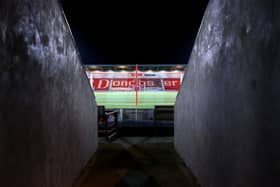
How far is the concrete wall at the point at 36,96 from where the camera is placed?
1.10 metres

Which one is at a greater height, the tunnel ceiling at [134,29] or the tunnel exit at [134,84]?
the tunnel ceiling at [134,29]

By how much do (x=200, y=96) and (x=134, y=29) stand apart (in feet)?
9.38

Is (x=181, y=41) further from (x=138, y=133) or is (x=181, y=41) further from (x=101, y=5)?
(x=138, y=133)

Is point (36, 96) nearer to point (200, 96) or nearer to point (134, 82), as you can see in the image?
point (200, 96)

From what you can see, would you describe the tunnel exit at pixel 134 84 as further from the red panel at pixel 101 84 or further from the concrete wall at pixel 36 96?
the concrete wall at pixel 36 96

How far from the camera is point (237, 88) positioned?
4.79 ft

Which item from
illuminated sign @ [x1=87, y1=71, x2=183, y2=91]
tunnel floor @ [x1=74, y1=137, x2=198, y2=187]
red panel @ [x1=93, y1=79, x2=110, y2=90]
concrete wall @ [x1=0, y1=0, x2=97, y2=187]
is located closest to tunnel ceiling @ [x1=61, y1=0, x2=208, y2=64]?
concrete wall @ [x1=0, y1=0, x2=97, y2=187]

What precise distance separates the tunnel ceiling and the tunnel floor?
2.40m

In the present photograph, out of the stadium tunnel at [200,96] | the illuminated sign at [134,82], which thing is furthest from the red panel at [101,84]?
the stadium tunnel at [200,96]

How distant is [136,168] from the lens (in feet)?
10.6

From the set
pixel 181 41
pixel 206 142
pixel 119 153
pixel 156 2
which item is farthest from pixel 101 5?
pixel 206 142

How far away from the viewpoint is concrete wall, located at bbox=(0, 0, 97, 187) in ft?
3.62

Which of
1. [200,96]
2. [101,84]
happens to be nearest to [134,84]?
[101,84]

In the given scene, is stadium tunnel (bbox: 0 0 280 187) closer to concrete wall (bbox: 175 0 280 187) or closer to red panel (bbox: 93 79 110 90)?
concrete wall (bbox: 175 0 280 187)
